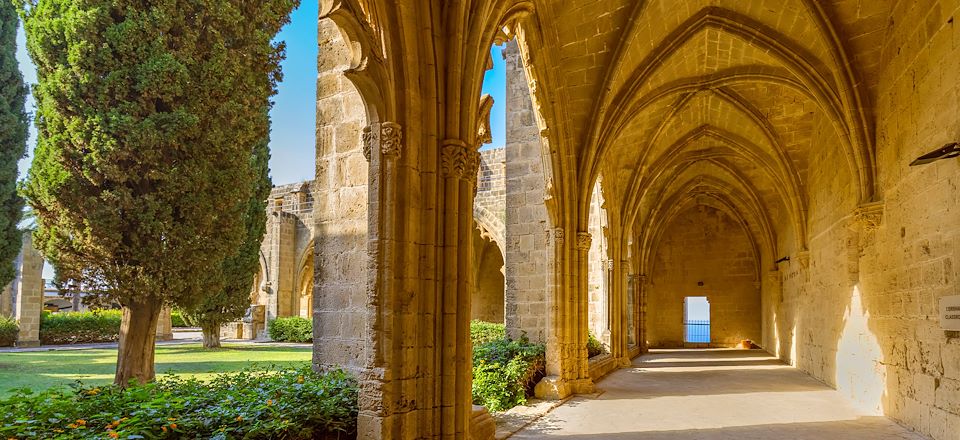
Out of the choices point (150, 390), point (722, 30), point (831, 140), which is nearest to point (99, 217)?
point (150, 390)

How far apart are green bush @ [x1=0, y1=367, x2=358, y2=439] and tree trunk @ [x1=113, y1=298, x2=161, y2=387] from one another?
4214 millimetres

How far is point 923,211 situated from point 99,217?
868cm

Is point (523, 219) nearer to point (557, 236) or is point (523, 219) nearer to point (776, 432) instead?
point (557, 236)

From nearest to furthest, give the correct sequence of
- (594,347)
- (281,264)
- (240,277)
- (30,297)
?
(594,347)
(240,277)
(30,297)
(281,264)

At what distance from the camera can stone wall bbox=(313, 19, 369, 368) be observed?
3.95 m

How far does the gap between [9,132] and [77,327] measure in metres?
8.31

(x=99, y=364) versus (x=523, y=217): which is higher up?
(x=523, y=217)

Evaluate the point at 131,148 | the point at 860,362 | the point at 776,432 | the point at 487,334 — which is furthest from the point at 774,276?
the point at 131,148

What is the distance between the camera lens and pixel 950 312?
4906mm

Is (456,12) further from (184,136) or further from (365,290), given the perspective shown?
(184,136)

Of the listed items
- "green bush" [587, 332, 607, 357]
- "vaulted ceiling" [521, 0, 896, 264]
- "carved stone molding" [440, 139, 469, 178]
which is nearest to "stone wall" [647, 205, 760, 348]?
"vaulted ceiling" [521, 0, 896, 264]

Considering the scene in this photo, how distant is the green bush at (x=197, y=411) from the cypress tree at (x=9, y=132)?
10304 mm

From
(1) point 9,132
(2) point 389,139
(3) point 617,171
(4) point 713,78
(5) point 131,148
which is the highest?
(4) point 713,78

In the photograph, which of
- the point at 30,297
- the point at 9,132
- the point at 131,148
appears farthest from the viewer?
the point at 30,297
